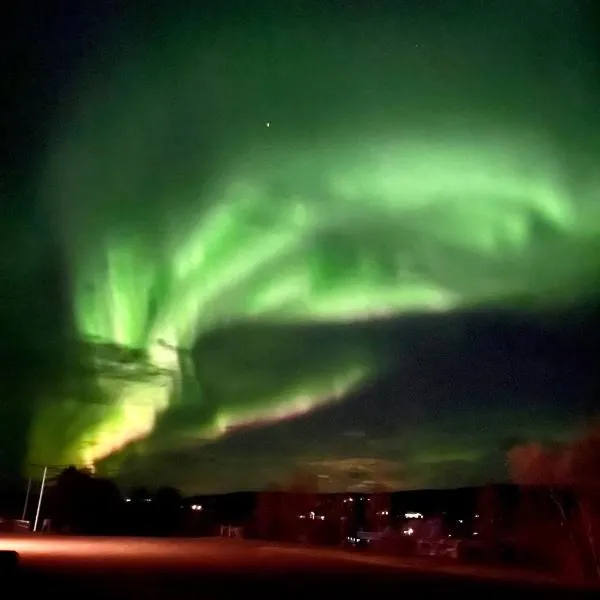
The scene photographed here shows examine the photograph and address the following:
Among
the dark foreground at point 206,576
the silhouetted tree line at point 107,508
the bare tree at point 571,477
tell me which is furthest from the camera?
the bare tree at point 571,477

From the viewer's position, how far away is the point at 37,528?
392cm

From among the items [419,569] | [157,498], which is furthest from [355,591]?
[157,498]

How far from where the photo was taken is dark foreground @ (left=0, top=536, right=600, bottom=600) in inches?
149

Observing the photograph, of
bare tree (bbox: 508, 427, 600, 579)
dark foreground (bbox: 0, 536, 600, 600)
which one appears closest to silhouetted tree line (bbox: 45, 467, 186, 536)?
dark foreground (bbox: 0, 536, 600, 600)

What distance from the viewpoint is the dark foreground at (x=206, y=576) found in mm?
3795

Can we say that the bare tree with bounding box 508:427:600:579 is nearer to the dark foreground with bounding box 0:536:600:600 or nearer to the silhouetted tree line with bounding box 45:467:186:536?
the dark foreground with bounding box 0:536:600:600

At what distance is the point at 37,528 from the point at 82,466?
360mm

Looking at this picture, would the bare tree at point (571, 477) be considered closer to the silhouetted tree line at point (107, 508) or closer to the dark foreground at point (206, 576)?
the dark foreground at point (206, 576)

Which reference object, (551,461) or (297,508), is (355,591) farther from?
(551,461)

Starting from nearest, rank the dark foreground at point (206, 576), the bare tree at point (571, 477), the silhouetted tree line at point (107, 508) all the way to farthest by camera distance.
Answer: the dark foreground at point (206, 576), the silhouetted tree line at point (107, 508), the bare tree at point (571, 477)

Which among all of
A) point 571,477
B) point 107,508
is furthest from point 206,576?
point 571,477

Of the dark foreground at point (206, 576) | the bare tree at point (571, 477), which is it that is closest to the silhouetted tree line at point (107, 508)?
the dark foreground at point (206, 576)

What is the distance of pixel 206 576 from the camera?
3902 mm

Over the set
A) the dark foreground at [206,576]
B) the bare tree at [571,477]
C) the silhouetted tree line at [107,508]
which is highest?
the bare tree at [571,477]
